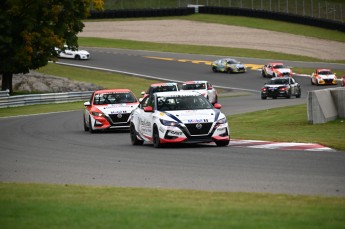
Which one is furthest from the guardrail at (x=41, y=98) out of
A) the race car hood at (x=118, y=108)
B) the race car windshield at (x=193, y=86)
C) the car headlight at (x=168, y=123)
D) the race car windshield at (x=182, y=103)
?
the car headlight at (x=168, y=123)

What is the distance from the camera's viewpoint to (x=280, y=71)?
66.4 m

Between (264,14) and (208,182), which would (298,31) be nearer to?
(264,14)

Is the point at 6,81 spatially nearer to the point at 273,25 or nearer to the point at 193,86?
the point at 193,86

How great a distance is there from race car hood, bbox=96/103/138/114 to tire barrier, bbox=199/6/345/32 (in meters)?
58.1

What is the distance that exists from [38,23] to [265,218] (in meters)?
47.4

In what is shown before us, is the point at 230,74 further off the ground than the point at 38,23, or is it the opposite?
the point at 38,23

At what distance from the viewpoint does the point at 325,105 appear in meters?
28.8

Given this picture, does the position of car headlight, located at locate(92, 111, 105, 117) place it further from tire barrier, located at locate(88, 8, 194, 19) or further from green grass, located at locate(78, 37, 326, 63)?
tire barrier, located at locate(88, 8, 194, 19)

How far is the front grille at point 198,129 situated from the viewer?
824 inches

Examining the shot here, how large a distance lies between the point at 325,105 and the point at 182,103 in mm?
7975

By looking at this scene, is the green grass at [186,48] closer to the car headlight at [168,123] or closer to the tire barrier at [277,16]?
the tire barrier at [277,16]

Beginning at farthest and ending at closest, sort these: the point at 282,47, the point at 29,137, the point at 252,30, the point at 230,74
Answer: the point at 252,30
the point at 282,47
the point at 230,74
the point at 29,137

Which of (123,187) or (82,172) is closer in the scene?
(123,187)

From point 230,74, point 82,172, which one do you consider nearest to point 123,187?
point 82,172
